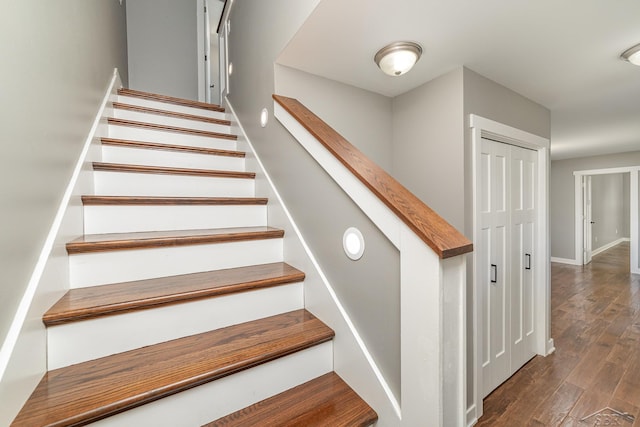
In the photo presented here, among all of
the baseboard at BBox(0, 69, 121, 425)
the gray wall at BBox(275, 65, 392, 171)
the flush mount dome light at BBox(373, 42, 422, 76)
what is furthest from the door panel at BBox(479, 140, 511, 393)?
the baseboard at BBox(0, 69, 121, 425)

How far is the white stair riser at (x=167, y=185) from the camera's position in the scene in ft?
4.95

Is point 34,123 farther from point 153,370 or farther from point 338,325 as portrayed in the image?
point 338,325

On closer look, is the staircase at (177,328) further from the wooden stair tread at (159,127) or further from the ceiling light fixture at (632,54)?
the ceiling light fixture at (632,54)

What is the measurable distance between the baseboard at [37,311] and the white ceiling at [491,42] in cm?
133

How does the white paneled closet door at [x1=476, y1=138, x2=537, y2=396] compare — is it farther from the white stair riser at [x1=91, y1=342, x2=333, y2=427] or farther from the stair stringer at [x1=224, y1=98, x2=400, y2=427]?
the white stair riser at [x1=91, y1=342, x2=333, y2=427]

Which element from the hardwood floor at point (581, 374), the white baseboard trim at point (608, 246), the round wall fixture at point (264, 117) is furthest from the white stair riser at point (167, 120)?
the white baseboard trim at point (608, 246)

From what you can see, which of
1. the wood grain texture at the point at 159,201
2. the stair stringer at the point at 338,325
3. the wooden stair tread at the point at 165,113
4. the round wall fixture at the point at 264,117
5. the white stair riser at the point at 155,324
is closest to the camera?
the white stair riser at the point at 155,324

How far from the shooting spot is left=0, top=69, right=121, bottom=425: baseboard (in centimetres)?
A: 66

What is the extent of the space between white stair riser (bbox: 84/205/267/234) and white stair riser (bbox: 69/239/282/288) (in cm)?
28

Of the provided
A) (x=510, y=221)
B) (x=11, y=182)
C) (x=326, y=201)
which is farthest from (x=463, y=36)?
(x=11, y=182)

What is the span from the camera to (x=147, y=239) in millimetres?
1194

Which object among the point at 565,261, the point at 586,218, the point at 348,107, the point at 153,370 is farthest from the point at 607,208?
the point at 153,370

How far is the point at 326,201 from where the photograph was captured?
4.06ft

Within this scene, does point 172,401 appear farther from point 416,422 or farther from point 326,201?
point 326,201
